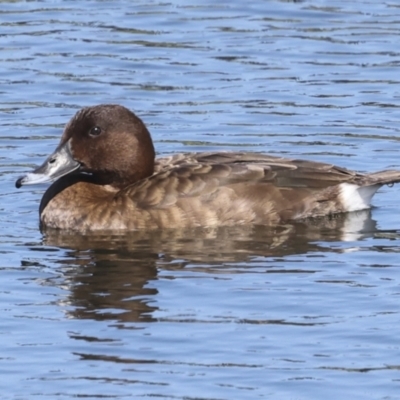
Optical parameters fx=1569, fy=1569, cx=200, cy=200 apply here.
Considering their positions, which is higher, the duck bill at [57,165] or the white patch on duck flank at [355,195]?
the duck bill at [57,165]

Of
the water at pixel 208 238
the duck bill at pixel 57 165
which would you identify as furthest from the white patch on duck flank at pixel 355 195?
the duck bill at pixel 57 165

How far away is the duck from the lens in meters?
12.3

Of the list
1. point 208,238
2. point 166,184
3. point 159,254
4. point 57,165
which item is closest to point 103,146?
point 57,165

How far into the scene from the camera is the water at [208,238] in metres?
8.99

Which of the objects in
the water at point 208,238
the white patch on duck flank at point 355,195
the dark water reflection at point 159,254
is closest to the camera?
the water at point 208,238

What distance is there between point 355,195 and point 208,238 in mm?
1361

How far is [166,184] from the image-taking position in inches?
484

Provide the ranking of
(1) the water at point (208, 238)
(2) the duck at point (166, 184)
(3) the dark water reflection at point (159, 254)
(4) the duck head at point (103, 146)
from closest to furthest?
1. (1) the water at point (208, 238)
2. (3) the dark water reflection at point (159, 254)
3. (2) the duck at point (166, 184)
4. (4) the duck head at point (103, 146)

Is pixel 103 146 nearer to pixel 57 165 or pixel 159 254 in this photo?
pixel 57 165

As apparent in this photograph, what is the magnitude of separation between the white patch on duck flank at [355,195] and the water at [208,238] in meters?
0.13

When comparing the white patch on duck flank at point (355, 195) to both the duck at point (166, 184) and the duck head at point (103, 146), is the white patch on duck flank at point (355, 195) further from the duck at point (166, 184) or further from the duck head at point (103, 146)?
the duck head at point (103, 146)

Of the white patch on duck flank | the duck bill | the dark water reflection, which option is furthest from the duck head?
the white patch on duck flank

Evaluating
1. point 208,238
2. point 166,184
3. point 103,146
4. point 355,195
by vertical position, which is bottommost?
point 208,238

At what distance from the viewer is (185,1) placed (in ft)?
63.2
